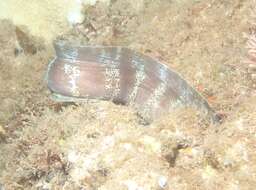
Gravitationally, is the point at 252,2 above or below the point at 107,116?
above

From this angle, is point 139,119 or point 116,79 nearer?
point 139,119

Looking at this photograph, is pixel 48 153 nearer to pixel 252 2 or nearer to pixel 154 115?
pixel 154 115

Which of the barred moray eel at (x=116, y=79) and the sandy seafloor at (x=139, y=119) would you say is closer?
the sandy seafloor at (x=139, y=119)

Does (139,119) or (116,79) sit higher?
(116,79)

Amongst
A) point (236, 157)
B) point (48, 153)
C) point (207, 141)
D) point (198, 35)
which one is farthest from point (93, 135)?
point (198, 35)
